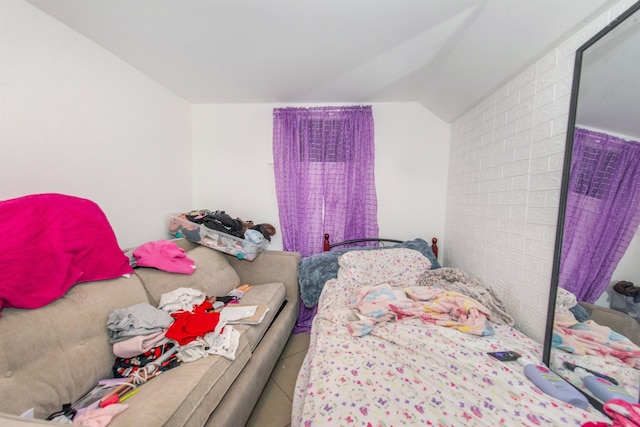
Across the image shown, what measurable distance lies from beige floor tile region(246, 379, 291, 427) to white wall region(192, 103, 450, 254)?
1413 mm

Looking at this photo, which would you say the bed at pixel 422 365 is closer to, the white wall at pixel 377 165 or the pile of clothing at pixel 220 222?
the white wall at pixel 377 165

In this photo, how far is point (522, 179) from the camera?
147 cm

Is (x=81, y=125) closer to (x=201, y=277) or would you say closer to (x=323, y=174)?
(x=201, y=277)

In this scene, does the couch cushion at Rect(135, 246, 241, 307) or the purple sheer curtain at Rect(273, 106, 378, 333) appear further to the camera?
the purple sheer curtain at Rect(273, 106, 378, 333)

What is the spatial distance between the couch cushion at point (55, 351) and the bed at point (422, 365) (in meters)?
0.93

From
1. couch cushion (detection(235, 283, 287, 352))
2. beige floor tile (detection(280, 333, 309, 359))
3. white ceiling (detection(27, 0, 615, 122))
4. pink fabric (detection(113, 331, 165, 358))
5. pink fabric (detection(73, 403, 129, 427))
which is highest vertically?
white ceiling (detection(27, 0, 615, 122))

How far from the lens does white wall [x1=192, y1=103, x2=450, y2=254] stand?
2584 mm

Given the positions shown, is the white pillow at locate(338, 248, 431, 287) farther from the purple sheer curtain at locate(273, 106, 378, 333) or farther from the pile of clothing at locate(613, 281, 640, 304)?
the pile of clothing at locate(613, 281, 640, 304)

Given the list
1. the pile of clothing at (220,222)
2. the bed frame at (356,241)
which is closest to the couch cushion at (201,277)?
the pile of clothing at (220,222)

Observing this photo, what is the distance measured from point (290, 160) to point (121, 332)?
1.97 m

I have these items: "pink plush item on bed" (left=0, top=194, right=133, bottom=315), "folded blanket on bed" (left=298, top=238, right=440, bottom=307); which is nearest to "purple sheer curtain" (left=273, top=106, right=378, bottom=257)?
"folded blanket on bed" (left=298, top=238, right=440, bottom=307)

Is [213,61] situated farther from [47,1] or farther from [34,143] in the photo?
[34,143]

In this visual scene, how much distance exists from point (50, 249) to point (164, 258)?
61cm

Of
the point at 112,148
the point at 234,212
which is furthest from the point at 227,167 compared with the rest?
the point at 112,148
